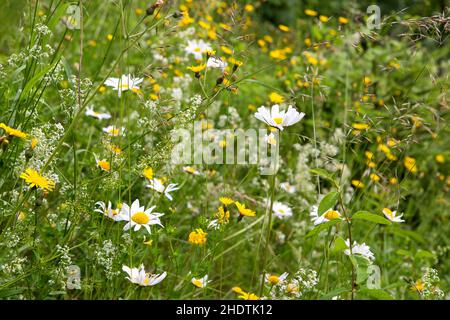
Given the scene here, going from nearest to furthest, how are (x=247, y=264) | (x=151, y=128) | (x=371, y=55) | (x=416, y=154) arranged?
1. (x=151, y=128)
2. (x=247, y=264)
3. (x=416, y=154)
4. (x=371, y=55)

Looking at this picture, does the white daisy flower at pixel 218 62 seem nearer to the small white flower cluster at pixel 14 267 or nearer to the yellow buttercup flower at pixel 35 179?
the yellow buttercup flower at pixel 35 179

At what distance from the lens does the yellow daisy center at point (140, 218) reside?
1.53 metres

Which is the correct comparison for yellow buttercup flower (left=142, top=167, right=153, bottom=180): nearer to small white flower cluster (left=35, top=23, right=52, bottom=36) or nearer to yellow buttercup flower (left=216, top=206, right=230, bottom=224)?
yellow buttercup flower (left=216, top=206, right=230, bottom=224)

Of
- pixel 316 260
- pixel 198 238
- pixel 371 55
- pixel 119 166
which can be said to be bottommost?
pixel 316 260

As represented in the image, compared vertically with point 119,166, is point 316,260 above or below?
below

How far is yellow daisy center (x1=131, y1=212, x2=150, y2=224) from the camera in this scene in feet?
5.01

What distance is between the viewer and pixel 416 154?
3.28 m

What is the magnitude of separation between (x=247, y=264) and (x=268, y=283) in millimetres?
542

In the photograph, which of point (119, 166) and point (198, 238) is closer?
point (119, 166)

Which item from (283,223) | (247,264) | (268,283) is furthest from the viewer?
(283,223)

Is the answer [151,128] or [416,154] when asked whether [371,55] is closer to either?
[416,154]

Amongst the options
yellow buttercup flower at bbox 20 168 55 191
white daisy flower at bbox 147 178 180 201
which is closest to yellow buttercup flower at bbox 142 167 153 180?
white daisy flower at bbox 147 178 180 201

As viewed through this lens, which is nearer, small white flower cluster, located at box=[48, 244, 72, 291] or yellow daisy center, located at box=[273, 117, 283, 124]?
small white flower cluster, located at box=[48, 244, 72, 291]
